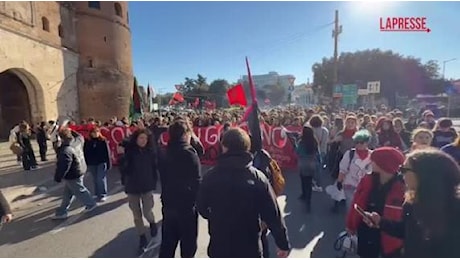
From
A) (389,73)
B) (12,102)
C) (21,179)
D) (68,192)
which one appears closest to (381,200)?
(68,192)

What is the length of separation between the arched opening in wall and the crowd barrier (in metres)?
13.5

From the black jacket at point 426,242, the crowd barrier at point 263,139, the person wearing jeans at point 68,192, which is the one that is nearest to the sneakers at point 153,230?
the person wearing jeans at point 68,192

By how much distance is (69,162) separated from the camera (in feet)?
16.8

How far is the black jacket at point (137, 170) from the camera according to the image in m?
4.01

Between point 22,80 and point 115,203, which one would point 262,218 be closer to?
point 115,203

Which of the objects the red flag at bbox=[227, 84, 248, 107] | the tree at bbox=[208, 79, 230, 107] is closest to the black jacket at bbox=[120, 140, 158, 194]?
the red flag at bbox=[227, 84, 248, 107]

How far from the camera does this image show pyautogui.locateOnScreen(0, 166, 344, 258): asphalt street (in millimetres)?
4090

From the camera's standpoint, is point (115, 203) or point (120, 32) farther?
point (120, 32)

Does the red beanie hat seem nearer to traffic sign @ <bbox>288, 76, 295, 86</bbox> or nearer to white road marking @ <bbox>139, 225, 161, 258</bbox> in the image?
white road marking @ <bbox>139, 225, 161, 258</bbox>

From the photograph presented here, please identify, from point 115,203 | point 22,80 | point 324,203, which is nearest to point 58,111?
point 22,80

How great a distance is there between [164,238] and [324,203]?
11.8 ft

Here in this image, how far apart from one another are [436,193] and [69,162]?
5156 millimetres

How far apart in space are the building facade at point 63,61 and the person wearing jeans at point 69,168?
1416 centimetres

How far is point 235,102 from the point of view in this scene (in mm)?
5887
